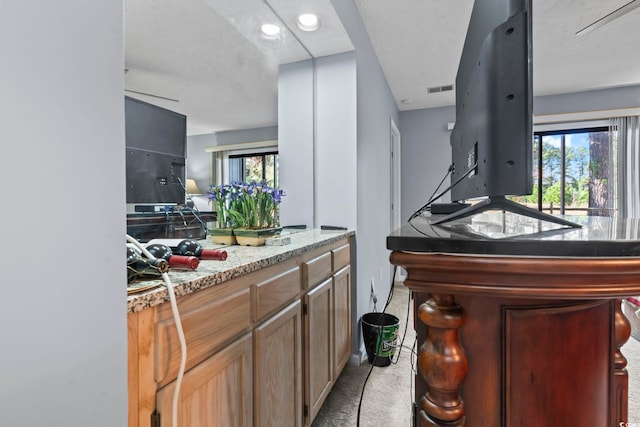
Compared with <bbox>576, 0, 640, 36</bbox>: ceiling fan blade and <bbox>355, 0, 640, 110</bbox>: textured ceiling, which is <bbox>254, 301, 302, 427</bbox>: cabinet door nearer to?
<bbox>355, 0, 640, 110</bbox>: textured ceiling

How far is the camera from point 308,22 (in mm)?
1835

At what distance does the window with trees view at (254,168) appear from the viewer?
1.47 meters

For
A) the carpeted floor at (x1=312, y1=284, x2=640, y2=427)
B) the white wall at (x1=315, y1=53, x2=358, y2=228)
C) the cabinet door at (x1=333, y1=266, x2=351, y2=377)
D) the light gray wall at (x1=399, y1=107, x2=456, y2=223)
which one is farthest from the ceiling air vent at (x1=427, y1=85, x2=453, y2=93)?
the carpeted floor at (x1=312, y1=284, x2=640, y2=427)

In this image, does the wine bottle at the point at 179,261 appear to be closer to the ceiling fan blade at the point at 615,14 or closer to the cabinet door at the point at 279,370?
the cabinet door at the point at 279,370

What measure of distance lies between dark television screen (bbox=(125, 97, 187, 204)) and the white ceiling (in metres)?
0.04

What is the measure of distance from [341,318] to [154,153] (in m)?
1.39

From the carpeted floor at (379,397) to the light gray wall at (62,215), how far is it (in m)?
1.27

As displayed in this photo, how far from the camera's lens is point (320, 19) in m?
1.81

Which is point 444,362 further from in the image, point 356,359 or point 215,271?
point 356,359

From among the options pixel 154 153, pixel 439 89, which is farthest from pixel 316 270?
pixel 439 89

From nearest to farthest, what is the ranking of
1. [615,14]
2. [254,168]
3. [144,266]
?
1. [144,266]
2. [254,168]
3. [615,14]

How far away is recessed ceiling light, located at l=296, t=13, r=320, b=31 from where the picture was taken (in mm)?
1780

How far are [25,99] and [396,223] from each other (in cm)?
445

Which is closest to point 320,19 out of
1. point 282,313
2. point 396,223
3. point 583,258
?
point 282,313
